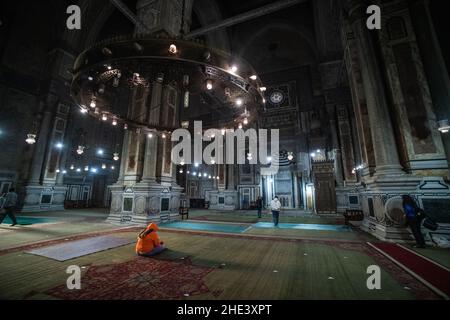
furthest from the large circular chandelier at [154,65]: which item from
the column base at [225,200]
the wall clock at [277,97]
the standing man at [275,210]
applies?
the wall clock at [277,97]

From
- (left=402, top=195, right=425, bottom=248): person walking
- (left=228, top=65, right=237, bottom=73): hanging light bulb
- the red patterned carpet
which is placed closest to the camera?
the red patterned carpet

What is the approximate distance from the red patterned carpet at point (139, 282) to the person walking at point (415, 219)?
4715mm

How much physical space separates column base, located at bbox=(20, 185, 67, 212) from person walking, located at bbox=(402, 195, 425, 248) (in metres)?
16.4

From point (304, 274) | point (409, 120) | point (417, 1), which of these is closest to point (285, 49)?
point (417, 1)

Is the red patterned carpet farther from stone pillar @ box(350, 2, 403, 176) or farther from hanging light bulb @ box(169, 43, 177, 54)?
stone pillar @ box(350, 2, 403, 176)

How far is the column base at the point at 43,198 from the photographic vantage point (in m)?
10.9

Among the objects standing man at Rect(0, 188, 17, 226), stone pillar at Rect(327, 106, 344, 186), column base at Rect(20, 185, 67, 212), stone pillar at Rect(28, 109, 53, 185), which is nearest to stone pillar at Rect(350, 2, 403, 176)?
stone pillar at Rect(327, 106, 344, 186)

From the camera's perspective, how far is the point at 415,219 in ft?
14.8

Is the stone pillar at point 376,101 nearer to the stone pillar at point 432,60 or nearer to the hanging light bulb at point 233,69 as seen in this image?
the stone pillar at point 432,60

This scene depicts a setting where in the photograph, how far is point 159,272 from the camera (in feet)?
10.2

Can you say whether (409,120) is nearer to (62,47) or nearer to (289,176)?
(289,176)

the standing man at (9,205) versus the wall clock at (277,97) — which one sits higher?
the wall clock at (277,97)

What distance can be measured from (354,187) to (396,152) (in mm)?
6611

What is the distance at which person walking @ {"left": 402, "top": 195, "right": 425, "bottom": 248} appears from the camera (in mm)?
4500
